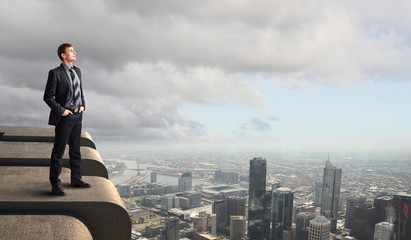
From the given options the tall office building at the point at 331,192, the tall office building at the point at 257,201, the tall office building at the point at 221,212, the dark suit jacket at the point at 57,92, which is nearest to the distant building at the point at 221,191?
the tall office building at the point at 221,212

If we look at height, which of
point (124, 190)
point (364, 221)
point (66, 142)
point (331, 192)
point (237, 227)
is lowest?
point (237, 227)

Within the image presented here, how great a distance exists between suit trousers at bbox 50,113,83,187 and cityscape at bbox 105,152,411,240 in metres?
23.8

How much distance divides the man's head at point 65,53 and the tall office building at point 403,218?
35230 mm

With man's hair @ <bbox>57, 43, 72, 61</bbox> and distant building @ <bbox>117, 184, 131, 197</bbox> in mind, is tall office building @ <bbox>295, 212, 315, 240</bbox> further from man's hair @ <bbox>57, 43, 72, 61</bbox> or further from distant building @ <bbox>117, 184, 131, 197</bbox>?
man's hair @ <bbox>57, 43, 72, 61</bbox>

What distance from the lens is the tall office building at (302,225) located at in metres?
30.2

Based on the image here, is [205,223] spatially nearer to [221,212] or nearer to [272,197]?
[221,212]

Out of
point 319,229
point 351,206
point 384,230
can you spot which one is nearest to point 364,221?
point 384,230

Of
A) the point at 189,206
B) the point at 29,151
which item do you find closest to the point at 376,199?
the point at 189,206

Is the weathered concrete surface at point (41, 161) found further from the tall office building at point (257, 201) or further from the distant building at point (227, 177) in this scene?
the distant building at point (227, 177)

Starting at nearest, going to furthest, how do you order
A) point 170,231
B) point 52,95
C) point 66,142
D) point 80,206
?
point 80,206, point 52,95, point 66,142, point 170,231

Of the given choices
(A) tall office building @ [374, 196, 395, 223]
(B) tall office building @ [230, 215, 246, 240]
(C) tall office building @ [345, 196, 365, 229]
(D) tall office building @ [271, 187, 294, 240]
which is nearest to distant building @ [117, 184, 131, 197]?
(B) tall office building @ [230, 215, 246, 240]

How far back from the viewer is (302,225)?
31.2 metres

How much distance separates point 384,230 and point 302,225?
803 cm

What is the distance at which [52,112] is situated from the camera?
9.09 ft
